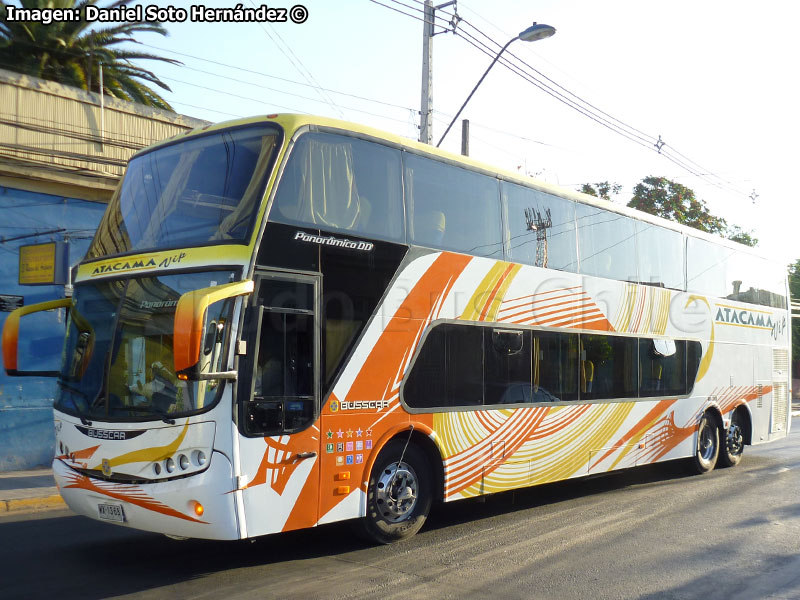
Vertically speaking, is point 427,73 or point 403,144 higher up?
point 427,73

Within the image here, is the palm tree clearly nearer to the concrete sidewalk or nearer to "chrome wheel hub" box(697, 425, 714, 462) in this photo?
the concrete sidewalk

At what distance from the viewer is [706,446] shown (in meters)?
14.7

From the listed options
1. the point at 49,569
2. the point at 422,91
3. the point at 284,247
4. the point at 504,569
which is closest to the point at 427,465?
the point at 504,569

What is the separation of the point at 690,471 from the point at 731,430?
152 cm

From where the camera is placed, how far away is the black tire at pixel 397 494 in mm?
8141

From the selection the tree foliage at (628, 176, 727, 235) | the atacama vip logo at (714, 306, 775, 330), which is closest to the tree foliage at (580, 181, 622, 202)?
the tree foliage at (628, 176, 727, 235)

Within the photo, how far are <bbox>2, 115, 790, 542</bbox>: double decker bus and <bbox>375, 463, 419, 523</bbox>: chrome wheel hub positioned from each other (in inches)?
0.9

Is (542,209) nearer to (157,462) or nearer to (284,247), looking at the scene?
(284,247)

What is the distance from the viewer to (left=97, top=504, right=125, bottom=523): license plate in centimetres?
702

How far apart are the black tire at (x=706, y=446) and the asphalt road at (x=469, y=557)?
3.24 m

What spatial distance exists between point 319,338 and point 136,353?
1.61m

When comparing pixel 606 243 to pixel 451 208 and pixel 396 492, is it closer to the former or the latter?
pixel 451 208

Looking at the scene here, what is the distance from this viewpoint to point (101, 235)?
8.27 m

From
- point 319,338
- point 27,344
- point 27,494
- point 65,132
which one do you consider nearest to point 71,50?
point 65,132
